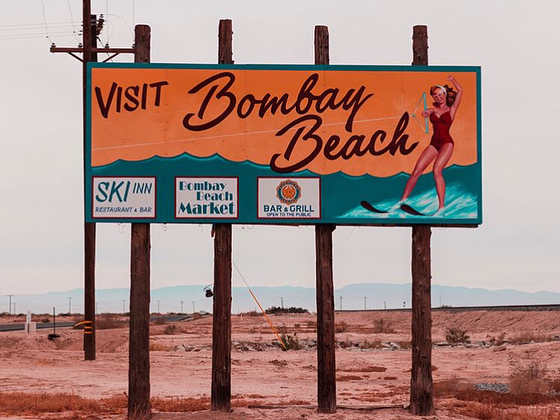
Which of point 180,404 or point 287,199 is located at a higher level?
point 287,199

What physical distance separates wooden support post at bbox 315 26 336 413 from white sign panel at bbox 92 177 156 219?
324 cm

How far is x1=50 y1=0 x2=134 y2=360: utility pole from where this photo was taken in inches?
1124

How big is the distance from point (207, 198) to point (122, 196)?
1.61m

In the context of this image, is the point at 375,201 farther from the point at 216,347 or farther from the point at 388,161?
the point at 216,347

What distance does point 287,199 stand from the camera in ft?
56.1

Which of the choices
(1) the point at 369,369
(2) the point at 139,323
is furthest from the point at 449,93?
(1) the point at 369,369

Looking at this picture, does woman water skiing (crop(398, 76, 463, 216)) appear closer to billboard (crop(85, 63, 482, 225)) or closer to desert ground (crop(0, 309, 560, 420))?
billboard (crop(85, 63, 482, 225))

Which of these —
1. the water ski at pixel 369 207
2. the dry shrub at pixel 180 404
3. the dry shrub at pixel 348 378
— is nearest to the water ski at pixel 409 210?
the water ski at pixel 369 207

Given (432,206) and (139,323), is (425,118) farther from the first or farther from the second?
(139,323)

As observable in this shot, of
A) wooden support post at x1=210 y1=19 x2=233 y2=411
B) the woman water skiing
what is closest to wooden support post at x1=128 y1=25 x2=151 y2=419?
wooden support post at x1=210 y1=19 x2=233 y2=411

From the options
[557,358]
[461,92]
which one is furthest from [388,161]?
[557,358]

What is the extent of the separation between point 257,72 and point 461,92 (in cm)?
399

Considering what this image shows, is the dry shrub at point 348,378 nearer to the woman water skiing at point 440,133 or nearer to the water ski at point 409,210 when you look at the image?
the water ski at point 409,210

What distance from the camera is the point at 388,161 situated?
17.4 m
